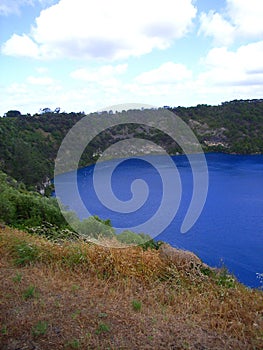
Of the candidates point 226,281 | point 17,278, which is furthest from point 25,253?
point 226,281

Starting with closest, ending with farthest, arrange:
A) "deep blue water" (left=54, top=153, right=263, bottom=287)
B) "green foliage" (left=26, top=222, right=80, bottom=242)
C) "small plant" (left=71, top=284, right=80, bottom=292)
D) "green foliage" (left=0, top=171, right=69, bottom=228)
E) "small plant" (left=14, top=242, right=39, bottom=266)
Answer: "small plant" (left=71, top=284, right=80, bottom=292) → "small plant" (left=14, top=242, right=39, bottom=266) → "green foliage" (left=26, top=222, right=80, bottom=242) → "green foliage" (left=0, top=171, right=69, bottom=228) → "deep blue water" (left=54, top=153, right=263, bottom=287)

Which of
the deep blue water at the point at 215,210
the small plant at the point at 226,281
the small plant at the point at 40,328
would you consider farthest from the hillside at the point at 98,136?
the small plant at the point at 40,328

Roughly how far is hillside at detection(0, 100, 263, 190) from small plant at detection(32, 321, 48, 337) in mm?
27072

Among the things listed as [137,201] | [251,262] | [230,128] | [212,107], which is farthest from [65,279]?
[212,107]

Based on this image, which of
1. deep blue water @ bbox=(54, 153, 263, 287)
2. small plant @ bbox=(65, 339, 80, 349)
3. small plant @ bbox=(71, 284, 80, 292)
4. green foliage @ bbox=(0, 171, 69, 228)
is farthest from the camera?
deep blue water @ bbox=(54, 153, 263, 287)

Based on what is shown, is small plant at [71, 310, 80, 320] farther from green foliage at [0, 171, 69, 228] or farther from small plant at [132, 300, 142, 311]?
green foliage at [0, 171, 69, 228]

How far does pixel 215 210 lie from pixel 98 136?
19169mm

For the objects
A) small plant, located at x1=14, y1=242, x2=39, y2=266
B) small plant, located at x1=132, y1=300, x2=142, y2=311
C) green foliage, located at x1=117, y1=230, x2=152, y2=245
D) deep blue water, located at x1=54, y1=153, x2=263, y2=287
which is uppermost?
small plant, located at x1=14, y1=242, x2=39, y2=266

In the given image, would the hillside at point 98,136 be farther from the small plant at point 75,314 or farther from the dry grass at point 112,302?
the small plant at point 75,314

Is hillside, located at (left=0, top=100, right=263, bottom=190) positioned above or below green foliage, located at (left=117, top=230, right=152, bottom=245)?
above

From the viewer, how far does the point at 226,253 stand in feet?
58.1

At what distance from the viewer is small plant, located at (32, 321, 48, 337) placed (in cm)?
239

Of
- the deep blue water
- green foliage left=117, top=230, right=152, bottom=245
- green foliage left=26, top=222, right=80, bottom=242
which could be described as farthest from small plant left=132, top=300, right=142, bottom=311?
the deep blue water

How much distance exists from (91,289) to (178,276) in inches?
36.0
